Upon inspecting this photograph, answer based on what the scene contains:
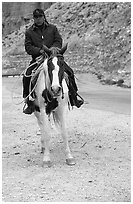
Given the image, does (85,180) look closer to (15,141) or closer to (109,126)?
(15,141)

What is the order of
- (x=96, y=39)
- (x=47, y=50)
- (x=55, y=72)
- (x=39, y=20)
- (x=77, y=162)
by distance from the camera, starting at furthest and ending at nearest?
1. (x=96, y=39)
2. (x=39, y=20)
3. (x=77, y=162)
4. (x=47, y=50)
5. (x=55, y=72)

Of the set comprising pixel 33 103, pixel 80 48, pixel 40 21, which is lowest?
pixel 80 48

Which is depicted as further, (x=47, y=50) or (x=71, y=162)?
(x=71, y=162)

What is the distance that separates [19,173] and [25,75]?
6.37ft

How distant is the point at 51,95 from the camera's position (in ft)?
26.6

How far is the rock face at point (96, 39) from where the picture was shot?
35.9 meters

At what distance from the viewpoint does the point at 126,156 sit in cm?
893

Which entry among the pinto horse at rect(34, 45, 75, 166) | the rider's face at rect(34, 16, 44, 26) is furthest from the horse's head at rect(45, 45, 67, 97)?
the rider's face at rect(34, 16, 44, 26)

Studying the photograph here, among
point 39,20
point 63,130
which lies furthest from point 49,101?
point 39,20

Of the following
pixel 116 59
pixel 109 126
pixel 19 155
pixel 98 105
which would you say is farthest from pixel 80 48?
pixel 19 155

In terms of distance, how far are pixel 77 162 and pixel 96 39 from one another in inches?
1399

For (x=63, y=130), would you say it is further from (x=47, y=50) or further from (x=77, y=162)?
(x=47, y=50)

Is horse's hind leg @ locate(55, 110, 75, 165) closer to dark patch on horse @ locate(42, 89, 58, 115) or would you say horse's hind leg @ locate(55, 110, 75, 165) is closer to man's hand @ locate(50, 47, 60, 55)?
dark patch on horse @ locate(42, 89, 58, 115)

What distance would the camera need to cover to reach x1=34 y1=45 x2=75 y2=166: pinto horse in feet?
25.7
